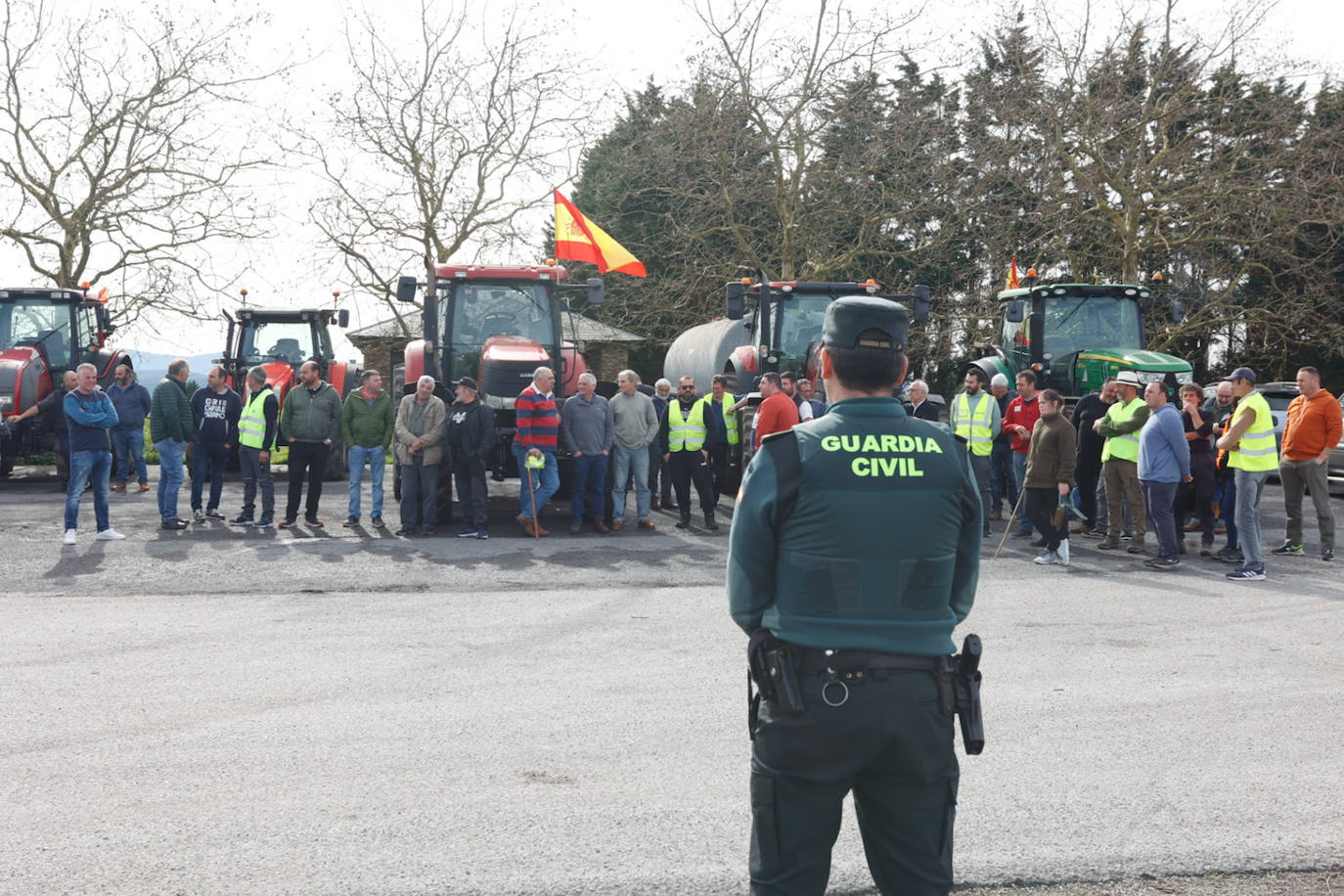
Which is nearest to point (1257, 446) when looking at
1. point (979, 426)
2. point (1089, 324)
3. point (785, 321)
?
point (979, 426)

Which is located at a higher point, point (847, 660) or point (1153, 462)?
point (1153, 462)

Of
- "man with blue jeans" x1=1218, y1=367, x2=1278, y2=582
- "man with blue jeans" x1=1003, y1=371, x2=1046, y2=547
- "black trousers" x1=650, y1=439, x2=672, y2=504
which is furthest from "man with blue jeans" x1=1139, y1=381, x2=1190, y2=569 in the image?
"black trousers" x1=650, y1=439, x2=672, y2=504

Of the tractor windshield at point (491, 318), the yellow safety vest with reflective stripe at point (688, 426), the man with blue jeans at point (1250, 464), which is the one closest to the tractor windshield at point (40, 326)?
the tractor windshield at point (491, 318)

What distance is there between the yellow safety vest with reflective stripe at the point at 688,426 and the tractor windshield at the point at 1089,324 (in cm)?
560

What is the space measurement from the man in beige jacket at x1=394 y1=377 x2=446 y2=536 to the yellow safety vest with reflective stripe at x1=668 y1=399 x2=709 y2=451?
261 centimetres

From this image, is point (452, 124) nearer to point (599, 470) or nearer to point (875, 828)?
point (599, 470)

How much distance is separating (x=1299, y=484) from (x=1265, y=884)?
940 cm

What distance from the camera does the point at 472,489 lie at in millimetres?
12977

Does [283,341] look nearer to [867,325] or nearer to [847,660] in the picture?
[867,325]

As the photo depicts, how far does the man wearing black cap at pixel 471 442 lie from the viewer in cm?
1295

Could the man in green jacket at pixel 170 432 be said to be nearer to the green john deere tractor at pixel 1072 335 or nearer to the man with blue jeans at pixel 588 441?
the man with blue jeans at pixel 588 441

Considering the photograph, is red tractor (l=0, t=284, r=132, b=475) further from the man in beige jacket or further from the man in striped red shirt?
the man in striped red shirt

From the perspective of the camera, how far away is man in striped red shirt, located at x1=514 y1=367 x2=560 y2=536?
13133 millimetres

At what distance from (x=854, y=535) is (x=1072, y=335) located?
14827 millimetres
